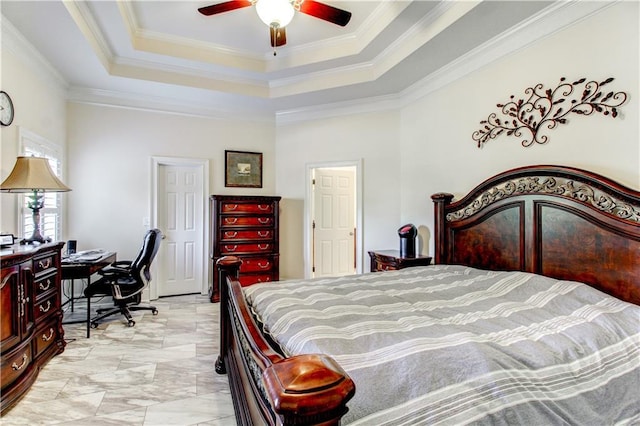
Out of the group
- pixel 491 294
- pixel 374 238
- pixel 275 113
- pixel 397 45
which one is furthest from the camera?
pixel 275 113

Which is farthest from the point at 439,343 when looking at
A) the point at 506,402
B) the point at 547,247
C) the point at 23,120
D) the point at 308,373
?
the point at 23,120

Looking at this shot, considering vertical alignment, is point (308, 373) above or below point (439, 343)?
above

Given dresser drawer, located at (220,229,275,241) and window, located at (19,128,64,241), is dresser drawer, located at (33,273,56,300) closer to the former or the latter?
window, located at (19,128,64,241)

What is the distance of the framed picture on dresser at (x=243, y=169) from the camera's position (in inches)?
198

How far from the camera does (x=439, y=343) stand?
1.28 meters

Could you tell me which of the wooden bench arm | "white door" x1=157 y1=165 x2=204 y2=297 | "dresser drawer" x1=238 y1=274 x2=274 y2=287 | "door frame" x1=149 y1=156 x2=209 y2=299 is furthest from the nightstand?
the wooden bench arm

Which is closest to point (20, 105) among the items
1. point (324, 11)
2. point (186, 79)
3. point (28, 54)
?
point (28, 54)

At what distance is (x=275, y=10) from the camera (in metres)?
2.18

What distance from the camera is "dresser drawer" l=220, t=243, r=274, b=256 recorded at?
4.53 m

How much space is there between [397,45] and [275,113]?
7.71 feet

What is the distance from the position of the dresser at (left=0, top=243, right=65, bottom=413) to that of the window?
735 mm

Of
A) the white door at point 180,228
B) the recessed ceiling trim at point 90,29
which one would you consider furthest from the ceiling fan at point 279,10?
the white door at point 180,228

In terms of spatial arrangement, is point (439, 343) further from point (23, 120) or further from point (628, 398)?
point (23, 120)

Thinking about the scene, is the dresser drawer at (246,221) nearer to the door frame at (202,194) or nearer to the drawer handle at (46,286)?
the door frame at (202,194)
